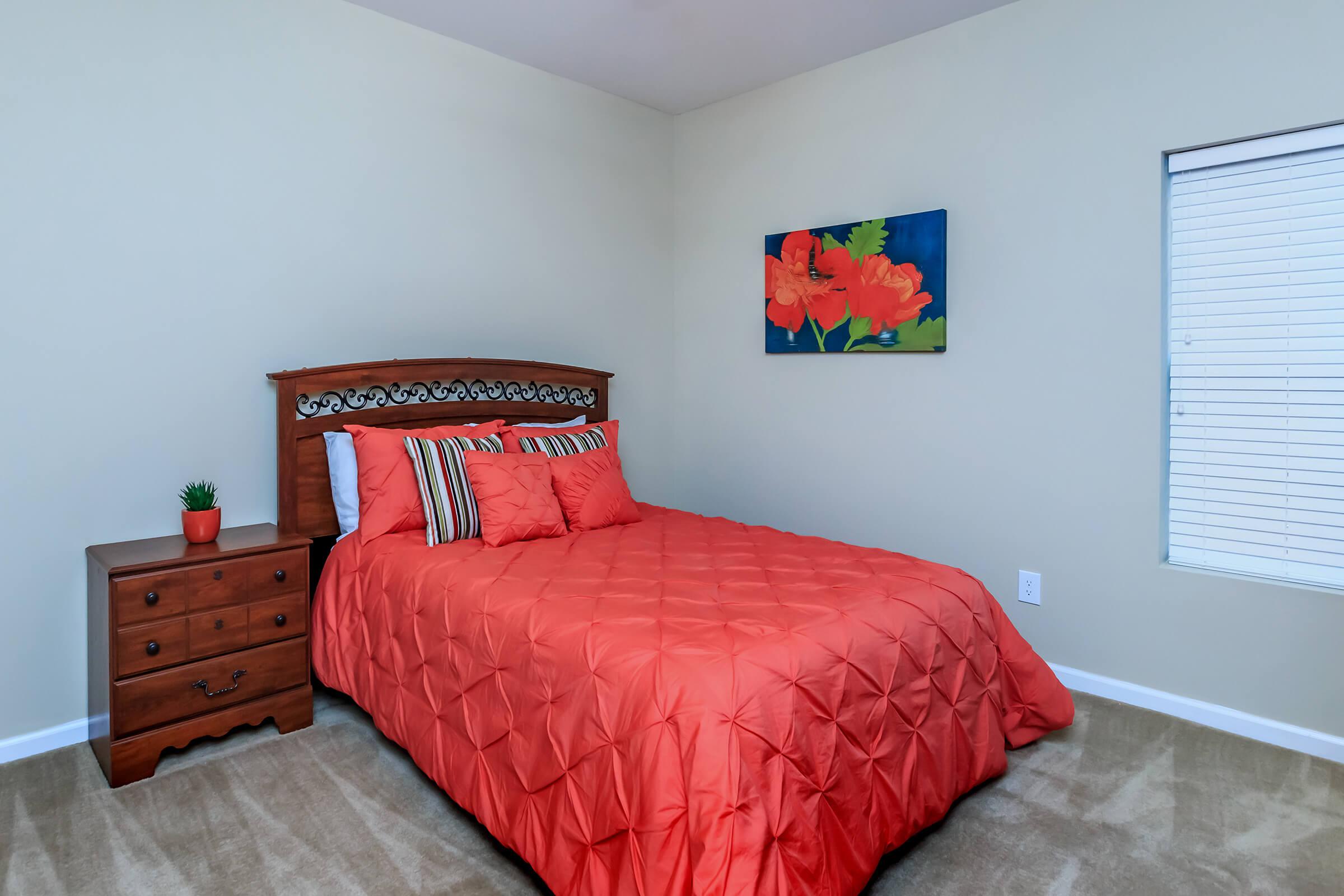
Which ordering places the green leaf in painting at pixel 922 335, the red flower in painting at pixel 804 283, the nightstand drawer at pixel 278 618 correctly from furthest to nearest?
the red flower in painting at pixel 804 283
the green leaf in painting at pixel 922 335
the nightstand drawer at pixel 278 618

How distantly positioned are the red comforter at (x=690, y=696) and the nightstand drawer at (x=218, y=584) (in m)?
0.34

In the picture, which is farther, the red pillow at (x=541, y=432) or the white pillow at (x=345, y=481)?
the red pillow at (x=541, y=432)

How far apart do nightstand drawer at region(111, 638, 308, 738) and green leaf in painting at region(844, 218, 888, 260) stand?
2779 millimetres

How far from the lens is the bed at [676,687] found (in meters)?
1.53

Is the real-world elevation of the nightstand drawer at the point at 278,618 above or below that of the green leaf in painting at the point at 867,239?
below

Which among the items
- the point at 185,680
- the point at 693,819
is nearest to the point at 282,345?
the point at 185,680

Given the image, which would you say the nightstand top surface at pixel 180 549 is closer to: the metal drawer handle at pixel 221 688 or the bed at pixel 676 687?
the bed at pixel 676 687

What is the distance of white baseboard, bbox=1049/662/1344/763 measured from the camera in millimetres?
2477

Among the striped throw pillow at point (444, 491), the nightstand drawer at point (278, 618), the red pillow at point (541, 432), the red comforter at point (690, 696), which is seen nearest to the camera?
the red comforter at point (690, 696)

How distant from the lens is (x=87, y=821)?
210cm

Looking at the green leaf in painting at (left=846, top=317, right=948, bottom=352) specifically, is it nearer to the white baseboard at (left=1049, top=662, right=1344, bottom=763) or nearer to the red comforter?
the red comforter

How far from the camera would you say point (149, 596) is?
2314 mm

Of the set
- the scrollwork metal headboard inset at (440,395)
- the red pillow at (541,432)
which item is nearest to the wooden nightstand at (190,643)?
the scrollwork metal headboard inset at (440,395)

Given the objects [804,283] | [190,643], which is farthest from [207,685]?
[804,283]
